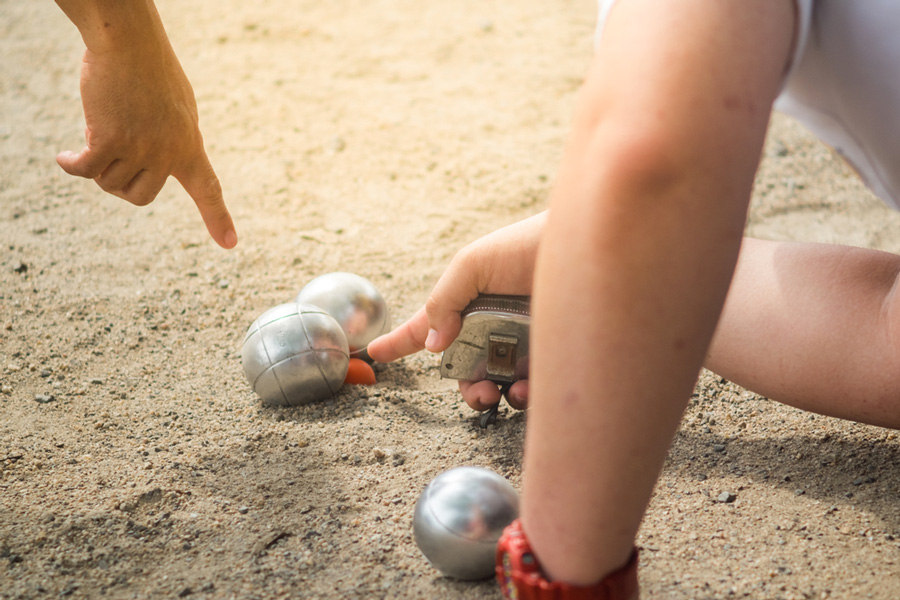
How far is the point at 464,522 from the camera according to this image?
3.89 feet

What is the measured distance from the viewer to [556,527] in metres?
0.89

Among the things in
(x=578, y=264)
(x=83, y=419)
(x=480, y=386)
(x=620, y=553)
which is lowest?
(x=83, y=419)

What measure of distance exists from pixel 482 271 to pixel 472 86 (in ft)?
7.93

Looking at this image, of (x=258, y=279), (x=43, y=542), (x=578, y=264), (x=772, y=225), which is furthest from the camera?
(x=772, y=225)

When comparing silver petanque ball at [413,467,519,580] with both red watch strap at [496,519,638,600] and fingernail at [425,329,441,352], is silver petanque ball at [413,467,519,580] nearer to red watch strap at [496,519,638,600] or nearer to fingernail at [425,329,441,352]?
red watch strap at [496,519,638,600]

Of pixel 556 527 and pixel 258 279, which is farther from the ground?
pixel 556 527

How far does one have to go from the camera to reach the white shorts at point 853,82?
42.5 inches

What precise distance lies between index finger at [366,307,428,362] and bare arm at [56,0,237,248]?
0.55 meters

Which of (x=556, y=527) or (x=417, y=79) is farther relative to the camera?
(x=417, y=79)

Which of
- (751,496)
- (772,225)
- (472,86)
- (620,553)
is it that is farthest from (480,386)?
(472,86)

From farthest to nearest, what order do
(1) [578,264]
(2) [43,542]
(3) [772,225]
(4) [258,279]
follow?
1. (3) [772,225]
2. (4) [258,279]
3. (2) [43,542]
4. (1) [578,264]

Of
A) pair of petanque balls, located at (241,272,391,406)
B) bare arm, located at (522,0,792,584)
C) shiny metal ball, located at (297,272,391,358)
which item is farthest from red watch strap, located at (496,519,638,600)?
shiny metal ball, located at (297,272,391,358)

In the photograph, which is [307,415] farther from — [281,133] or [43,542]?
[281,133]

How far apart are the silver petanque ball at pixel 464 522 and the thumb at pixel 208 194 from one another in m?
0.81
